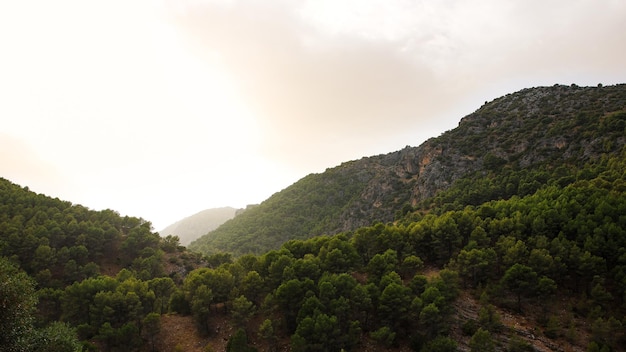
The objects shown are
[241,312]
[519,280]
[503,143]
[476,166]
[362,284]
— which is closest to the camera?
[519,280]

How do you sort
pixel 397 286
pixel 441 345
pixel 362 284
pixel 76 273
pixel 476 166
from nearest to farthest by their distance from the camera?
pixel 441 345
pixel 397 286
pixel 362 284
pixel 76 273
pixel 476 166

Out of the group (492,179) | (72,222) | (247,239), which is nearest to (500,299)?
(492,179)

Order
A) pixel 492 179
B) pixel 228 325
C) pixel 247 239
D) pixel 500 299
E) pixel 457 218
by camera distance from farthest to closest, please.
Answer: pixel 247 239, pixel 492 179, pixel 457 218, pixel 228 325, pixel 500 299

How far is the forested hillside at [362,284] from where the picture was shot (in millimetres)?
42344

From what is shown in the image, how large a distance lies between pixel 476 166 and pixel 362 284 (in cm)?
8009

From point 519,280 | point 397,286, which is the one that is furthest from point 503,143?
point 397,286

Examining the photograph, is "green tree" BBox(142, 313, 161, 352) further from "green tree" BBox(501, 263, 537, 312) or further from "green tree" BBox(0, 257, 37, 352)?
"green tree" BBox(501, 263, 537, 312)

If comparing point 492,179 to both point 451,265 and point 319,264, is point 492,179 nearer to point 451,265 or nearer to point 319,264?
point 451,265

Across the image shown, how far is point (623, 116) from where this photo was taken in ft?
302

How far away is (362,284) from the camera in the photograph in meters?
55.6

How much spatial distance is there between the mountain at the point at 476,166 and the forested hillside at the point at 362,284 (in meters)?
6.72

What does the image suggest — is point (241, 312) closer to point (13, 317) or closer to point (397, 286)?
point (397, 286)

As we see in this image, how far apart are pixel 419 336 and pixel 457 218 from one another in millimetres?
27146

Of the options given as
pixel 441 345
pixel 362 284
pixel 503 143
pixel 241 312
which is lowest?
pixel 441 345
